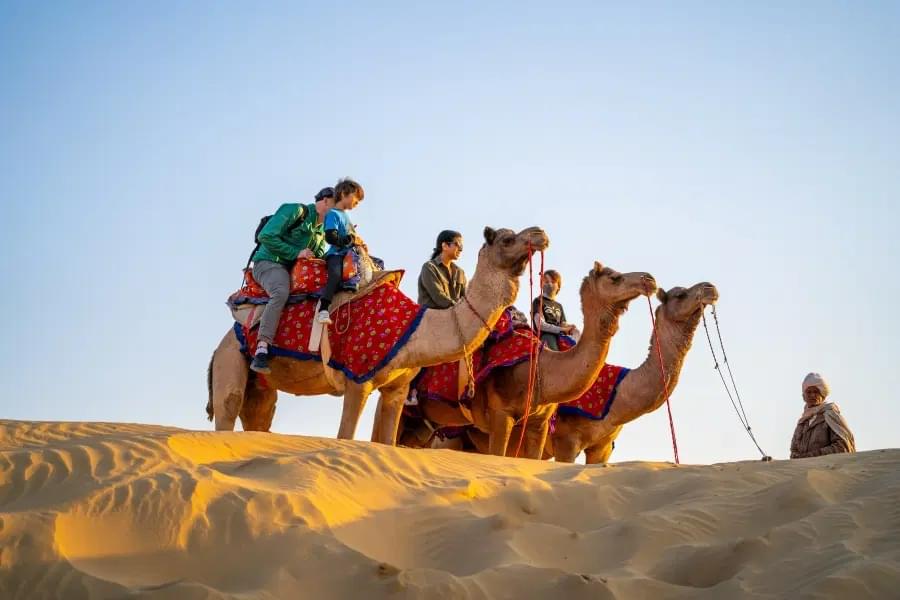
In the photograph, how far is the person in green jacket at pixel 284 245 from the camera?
32.6 ft

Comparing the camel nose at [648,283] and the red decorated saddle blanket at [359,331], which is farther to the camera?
the camel nose at [648,283]

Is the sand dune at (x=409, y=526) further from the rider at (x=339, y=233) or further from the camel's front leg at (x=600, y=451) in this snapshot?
the camel's front leg at (x=600, y=451)

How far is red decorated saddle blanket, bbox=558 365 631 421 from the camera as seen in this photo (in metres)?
11.6

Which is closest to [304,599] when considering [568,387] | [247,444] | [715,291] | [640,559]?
[640,559]

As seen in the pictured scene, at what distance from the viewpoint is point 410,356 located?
30.8 feet

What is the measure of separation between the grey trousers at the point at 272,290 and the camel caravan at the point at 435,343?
0.01 m

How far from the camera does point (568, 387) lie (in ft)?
34.2

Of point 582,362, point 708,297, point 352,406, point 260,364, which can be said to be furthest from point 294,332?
point 708,297

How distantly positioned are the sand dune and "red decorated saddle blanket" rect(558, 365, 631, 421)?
15.2ft

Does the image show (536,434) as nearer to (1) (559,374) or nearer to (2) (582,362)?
(1) (559,374)

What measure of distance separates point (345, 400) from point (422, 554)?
395 cm

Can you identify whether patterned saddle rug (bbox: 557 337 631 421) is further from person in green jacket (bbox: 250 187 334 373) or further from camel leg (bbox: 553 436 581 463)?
person in green jacket (bbox: 250 187 334 373)

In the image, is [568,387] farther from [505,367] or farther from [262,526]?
[262,526]

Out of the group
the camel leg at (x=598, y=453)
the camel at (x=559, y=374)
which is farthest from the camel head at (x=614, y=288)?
the camel leg at (x=598, y=453)
